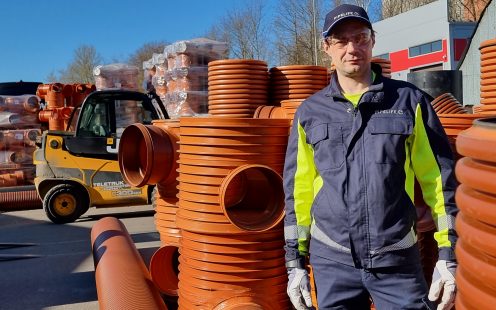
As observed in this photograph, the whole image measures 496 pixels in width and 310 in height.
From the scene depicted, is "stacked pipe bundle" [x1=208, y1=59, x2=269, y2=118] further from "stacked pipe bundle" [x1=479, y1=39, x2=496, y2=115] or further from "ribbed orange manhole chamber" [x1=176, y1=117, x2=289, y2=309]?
"ribbed orange manhole chamber" [x1=176, y1=117, x2=289, y2=309]

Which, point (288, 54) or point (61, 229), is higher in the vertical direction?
point (288, 54)

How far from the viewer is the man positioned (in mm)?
2324

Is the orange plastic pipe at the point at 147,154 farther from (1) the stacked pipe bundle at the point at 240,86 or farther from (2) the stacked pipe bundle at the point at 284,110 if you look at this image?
(1) the stacked pipe bundle at the point at 240,86

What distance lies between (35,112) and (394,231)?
1359 centimetres

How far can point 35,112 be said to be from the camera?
46.4ft

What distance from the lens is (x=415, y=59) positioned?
27141 mm

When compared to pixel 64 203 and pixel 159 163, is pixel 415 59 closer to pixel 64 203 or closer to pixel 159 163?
pixel 64 203

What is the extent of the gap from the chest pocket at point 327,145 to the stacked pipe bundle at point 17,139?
40.1 ft

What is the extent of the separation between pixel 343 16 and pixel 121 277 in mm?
2915

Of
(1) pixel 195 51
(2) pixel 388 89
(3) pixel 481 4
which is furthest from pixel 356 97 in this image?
(3) pixel 481 4

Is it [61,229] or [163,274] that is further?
[61,229]

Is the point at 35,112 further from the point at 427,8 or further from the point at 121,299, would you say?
the point at 427,8

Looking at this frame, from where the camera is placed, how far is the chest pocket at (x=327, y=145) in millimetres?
2426

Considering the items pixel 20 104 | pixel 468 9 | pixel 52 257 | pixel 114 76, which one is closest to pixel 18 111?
pixel 20 104
